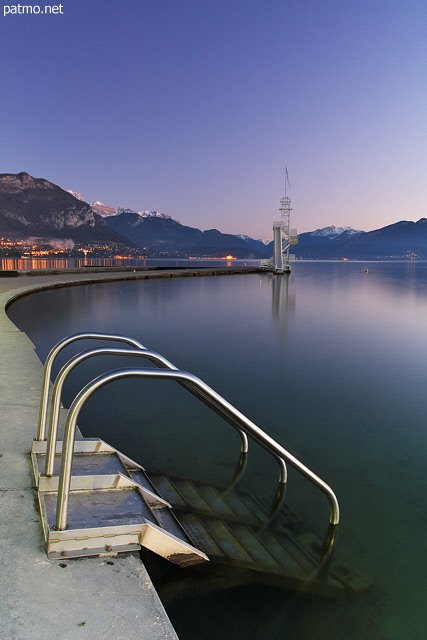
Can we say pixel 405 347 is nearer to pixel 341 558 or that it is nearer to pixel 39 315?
pixel 341 558

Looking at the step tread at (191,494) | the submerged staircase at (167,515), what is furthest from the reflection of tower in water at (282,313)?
the submerged staircase at (167,515)

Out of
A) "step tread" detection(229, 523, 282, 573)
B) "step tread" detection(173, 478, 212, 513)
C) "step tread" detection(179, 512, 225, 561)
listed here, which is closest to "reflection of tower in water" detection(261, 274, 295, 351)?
"step tread" detection(173, 478, 212, 513)

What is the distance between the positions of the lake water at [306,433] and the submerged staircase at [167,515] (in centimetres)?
16

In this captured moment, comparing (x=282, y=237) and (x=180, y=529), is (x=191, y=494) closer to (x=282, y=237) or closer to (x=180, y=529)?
(x=180, y=529)

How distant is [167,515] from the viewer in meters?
3.05

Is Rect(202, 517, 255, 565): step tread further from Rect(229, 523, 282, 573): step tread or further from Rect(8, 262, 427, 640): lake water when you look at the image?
Rect(8, 262, 427, 640): lake water

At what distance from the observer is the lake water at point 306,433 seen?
268 centimetres

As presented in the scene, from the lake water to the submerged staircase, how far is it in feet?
0.53

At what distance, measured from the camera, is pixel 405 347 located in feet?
38.5

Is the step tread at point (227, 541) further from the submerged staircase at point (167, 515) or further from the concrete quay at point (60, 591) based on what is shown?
the concrete quay at point (60, 591)

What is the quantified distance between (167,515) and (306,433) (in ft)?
9.34

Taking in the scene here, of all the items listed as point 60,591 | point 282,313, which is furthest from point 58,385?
point 282,313

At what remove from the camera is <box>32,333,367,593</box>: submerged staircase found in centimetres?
225

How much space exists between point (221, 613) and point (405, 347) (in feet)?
34.5
